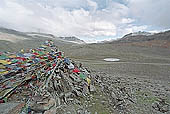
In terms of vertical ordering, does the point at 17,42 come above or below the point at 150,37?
below

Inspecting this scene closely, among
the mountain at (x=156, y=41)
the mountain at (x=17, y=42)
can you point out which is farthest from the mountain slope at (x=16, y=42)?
the mountain at (x=156, y=41)

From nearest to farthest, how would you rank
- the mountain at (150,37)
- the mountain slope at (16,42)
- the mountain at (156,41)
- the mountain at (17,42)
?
the mountain at (156,41) → the mountain slope at (16,42) → the mountain at (17,42) → the mountain at (150,37)

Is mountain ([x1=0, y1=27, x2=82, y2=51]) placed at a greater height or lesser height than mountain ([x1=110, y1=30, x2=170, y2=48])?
lesser

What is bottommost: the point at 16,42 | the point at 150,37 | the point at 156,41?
the point at 16,42

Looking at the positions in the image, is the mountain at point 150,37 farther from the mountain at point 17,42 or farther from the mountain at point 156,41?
the mountain at point 17,42

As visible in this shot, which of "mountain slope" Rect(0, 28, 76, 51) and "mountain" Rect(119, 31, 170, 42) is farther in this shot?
"mountain" Rect(119, 31, 170, 42)

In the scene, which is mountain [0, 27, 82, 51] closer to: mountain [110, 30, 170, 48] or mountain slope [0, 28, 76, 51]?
mountain slope [0, 28, 76, 51]

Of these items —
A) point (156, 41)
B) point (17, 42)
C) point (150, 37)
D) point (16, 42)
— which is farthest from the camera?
point (17, 42)

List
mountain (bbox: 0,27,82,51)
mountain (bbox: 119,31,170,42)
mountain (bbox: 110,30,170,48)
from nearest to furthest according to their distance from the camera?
mountain (bbox: 110,30,170,48), mountain (bbox: 0,27,82,51), mountain (bbox: 119,31,170,42)

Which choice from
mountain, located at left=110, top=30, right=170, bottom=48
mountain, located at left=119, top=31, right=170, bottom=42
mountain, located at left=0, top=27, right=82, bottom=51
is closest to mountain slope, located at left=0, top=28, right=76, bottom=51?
mountain, located at left=0, top=27, right=82, bottom=51

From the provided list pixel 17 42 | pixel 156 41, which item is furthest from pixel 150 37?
pixel 17 42

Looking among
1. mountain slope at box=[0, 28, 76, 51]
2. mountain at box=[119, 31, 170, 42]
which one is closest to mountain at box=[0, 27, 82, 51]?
mountain slope at box=[0, 28, 76, 51]

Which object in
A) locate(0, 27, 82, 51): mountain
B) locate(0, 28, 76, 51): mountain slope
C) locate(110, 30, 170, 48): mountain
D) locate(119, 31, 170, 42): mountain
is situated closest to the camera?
locate(110, 30, 170, 48): mountain

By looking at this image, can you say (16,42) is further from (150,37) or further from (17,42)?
(150,37)
